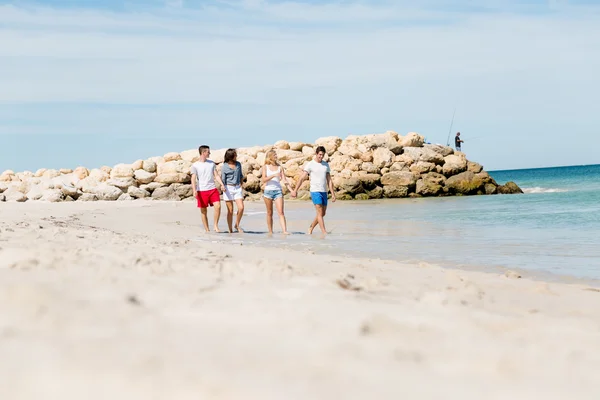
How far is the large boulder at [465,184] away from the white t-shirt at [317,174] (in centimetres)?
2057

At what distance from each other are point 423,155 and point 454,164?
5.47 ft

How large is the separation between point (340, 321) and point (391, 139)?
3188 cm

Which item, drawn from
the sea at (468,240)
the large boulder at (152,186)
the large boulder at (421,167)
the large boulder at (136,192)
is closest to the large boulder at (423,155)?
the large boulder at (421,167)

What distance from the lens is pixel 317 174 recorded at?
12.0 meters

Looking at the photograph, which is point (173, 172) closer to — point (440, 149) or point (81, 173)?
point (81, 173)

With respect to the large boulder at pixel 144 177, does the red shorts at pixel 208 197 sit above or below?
above

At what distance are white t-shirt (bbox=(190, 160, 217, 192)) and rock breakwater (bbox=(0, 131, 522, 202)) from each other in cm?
1603

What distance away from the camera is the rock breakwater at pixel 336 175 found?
96.0 feet

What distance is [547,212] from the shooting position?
18.1 metres

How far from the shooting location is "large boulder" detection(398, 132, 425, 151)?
113ft

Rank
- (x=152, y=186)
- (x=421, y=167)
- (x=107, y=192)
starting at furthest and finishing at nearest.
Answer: (x=421, y=167), (x=152, y=186), (x=107, y=192)

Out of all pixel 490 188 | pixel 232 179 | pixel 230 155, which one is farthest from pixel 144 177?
pixel 230 155

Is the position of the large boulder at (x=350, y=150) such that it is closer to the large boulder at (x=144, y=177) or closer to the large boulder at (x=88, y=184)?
the large boulder at (x=144, y=177)

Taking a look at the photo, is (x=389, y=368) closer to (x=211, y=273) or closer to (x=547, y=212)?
(x=211, y=273)
